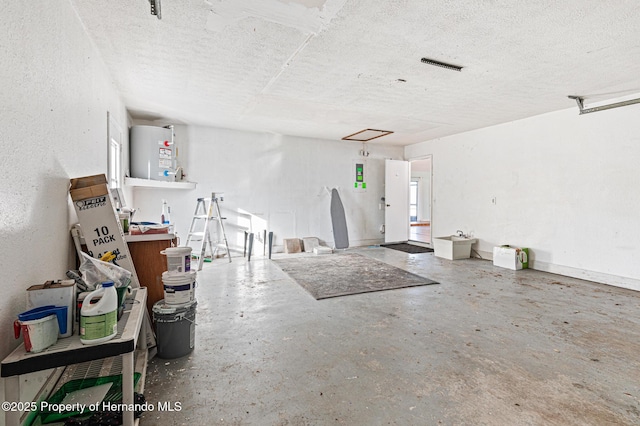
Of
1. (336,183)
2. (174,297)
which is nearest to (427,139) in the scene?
(336,183)

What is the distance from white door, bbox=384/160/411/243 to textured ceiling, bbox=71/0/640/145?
108 inches

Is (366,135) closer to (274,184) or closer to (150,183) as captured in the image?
(274,184)

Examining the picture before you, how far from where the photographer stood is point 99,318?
4.33 ft

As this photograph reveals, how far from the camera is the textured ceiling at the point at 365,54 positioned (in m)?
2.19

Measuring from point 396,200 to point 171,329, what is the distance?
20.4ft

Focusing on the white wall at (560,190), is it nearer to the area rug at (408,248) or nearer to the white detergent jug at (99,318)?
the area rug at (408,248)

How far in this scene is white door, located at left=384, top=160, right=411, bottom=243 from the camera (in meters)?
7.47

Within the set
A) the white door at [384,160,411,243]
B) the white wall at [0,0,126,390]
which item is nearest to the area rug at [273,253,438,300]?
the white door at [384,160,411,243]

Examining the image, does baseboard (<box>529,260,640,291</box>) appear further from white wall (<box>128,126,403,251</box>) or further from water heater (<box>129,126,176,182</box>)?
water heater (<box>129,126,176,182</box>)

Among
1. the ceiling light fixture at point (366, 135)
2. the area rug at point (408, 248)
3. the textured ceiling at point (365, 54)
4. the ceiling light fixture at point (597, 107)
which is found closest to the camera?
the textured ceiling at point (365, 54)

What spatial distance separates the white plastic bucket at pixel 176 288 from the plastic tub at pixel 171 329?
43 millimetres

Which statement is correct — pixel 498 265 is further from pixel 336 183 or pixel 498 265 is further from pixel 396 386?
pixel 396 386

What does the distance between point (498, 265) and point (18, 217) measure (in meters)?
5.88

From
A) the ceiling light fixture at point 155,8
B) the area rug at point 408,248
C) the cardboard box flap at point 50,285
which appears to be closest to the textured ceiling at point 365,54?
the ceiling light fixture at point 155,8
